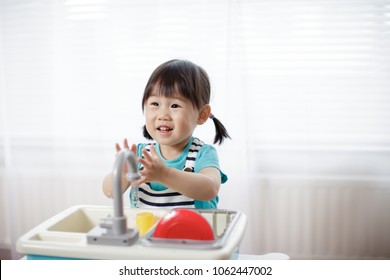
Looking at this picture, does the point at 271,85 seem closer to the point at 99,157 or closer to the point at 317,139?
the point at 317,139

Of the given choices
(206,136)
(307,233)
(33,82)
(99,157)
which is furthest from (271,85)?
(33,82)

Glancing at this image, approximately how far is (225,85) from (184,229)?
1.16 meters

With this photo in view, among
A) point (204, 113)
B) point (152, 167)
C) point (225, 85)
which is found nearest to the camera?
point (152, 167)

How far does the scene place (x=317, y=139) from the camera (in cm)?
195

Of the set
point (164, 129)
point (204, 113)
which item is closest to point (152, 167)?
point (164, 129)

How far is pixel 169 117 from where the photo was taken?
1.20 meters

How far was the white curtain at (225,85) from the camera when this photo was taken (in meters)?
1.87

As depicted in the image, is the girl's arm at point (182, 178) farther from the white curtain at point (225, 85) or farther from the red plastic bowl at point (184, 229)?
the white curtain at point (225, 85)

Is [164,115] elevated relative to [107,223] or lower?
elevated

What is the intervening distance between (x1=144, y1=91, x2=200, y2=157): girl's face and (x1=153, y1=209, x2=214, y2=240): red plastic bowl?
1.27 feet

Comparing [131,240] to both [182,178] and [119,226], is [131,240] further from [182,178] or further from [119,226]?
[182,178]

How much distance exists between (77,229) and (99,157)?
42.7 inches

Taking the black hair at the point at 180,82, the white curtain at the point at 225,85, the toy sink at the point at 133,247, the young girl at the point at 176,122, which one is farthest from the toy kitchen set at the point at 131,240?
the white curtain at the point at 225,85

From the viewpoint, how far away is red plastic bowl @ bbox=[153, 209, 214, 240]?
851mm
